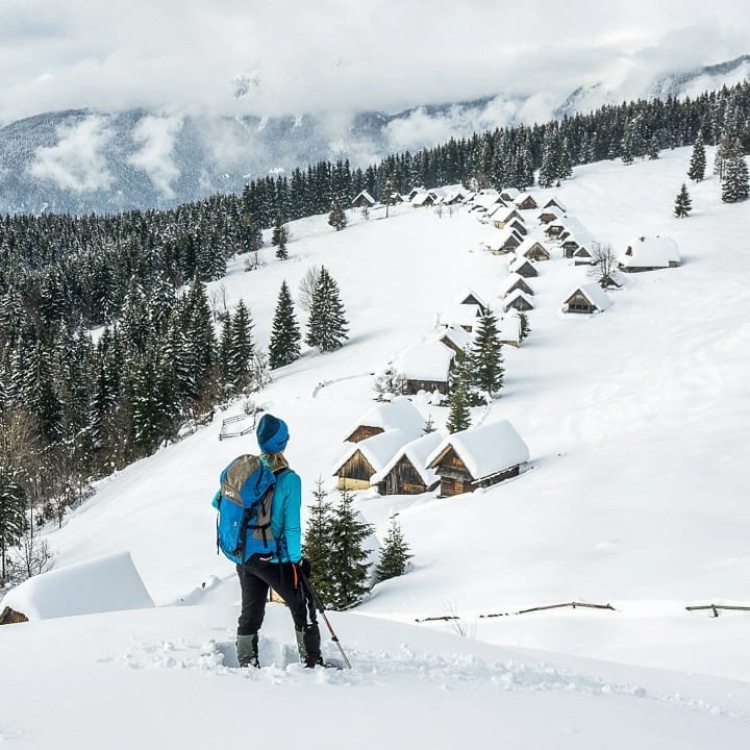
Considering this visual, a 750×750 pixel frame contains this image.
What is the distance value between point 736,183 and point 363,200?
75.0 m

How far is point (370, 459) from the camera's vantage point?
38.8m

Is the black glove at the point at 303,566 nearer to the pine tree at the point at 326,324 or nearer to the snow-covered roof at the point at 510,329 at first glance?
the snow-covered roof at the point at 510,329

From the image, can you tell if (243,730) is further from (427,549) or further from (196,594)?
(427,549)

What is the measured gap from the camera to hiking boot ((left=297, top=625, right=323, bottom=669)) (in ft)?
20.6

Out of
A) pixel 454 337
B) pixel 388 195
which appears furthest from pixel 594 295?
pixel 388 195

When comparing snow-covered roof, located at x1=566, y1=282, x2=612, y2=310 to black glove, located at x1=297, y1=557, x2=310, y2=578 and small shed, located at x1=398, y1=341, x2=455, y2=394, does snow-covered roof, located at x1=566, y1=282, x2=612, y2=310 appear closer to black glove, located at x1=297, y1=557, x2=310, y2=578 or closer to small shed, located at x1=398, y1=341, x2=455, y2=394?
small shed, located at x1=398, y1=341, x2=455, y2=394

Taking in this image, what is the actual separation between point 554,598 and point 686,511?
8377 millimetres

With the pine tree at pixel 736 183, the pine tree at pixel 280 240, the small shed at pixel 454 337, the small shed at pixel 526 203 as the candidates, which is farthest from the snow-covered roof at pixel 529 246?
the pine tree at pixel 280 240

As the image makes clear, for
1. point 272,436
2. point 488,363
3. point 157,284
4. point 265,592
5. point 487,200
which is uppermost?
point 487,200

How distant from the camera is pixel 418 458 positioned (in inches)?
1478

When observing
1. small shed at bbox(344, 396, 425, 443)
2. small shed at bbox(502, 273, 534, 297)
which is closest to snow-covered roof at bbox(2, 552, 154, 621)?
small shed at bbox(344, 396, 425, 443)

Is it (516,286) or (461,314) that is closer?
(461,314)

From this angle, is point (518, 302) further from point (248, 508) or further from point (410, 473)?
point (248, 508)

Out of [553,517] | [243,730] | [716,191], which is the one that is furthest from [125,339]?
[716,191]
